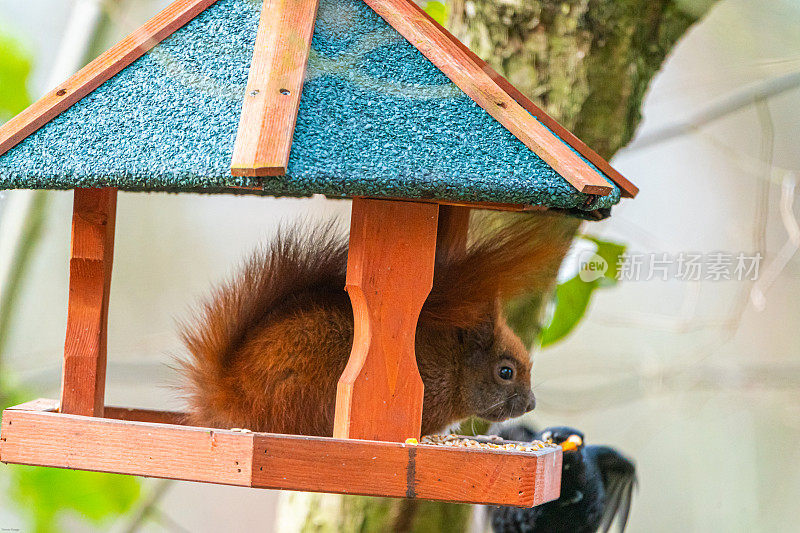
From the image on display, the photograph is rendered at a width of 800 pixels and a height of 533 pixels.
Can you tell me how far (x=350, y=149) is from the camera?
954 millimetres

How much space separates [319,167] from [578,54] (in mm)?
978

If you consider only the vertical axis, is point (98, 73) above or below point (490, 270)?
above

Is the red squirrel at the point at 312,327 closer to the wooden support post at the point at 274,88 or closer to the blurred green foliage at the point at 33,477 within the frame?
the wooden support post at the point at 274,88

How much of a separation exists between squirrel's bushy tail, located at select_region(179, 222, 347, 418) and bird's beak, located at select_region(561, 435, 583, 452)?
542mm

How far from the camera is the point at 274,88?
3.21 feet

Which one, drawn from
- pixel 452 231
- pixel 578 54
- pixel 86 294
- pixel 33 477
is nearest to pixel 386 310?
pixel 452 231

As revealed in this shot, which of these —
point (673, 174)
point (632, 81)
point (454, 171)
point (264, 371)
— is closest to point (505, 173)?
point (454, 171)

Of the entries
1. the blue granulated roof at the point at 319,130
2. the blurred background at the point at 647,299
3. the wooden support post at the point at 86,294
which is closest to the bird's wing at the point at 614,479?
the blurred background at the point at 647,299

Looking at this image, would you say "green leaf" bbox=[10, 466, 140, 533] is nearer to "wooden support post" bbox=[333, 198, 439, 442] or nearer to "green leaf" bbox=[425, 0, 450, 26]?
"wooden support post" bbox=[333, 198, 439, 442]

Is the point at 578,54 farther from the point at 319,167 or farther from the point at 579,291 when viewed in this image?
the point at 319,167

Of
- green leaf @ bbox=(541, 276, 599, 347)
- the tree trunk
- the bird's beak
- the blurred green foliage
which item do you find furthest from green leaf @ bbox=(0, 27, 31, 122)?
the bird's beak

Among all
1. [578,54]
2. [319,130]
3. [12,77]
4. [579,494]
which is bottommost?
[579,494]

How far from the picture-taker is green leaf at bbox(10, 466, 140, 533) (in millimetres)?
2000

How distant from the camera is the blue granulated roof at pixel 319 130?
3.08 feet
